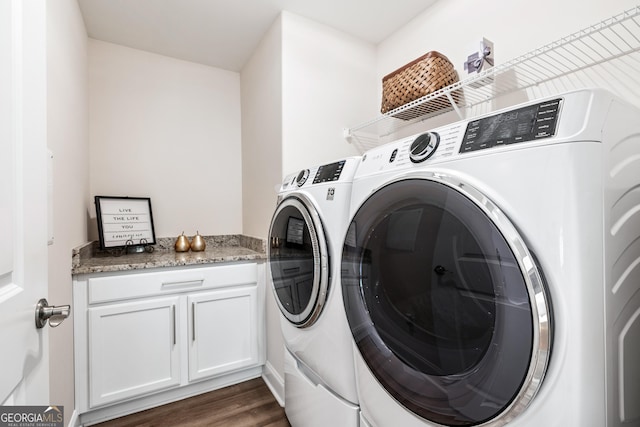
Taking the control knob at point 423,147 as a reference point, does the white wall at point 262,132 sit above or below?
above

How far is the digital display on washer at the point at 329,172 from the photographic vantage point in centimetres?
113

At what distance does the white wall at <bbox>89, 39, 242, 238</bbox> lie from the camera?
2.18 metres

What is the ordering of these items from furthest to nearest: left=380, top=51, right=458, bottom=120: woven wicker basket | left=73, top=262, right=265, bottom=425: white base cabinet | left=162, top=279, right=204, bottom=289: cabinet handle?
left=162, top=279, right=204, bottom=289: cabinet handle, left=73, top=262, right=265, bottom=425: white base cabinet, left=380, top=51, right=458, bottom=120: woven wicker basket

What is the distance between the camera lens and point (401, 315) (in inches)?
31.5

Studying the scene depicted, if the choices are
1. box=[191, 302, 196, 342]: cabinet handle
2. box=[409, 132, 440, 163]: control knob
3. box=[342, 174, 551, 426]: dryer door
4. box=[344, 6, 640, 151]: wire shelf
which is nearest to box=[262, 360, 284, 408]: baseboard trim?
box=[191, 302, 196, 342]: cabinet handle

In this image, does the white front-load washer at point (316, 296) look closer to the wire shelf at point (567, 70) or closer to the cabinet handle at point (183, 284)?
the cabinet handle at point (183, 284)

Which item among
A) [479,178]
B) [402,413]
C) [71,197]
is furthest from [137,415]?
[479,178]

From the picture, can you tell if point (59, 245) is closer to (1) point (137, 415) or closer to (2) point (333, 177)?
(1) point (137, 415)

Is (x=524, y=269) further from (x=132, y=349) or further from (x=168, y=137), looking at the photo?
(x=168, y=137)

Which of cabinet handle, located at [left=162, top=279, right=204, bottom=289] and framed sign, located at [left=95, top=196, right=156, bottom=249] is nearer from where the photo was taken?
cabinet handle, located at [left=162, top=279, right=204, bottom=289]

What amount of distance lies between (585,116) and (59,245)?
5.94ft

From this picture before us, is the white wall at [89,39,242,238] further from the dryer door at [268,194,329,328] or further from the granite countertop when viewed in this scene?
the dryer door at [268,194,329,328]

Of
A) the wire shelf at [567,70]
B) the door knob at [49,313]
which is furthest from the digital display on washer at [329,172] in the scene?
the door knob at [49,313]

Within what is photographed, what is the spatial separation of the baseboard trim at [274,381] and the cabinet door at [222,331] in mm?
94
